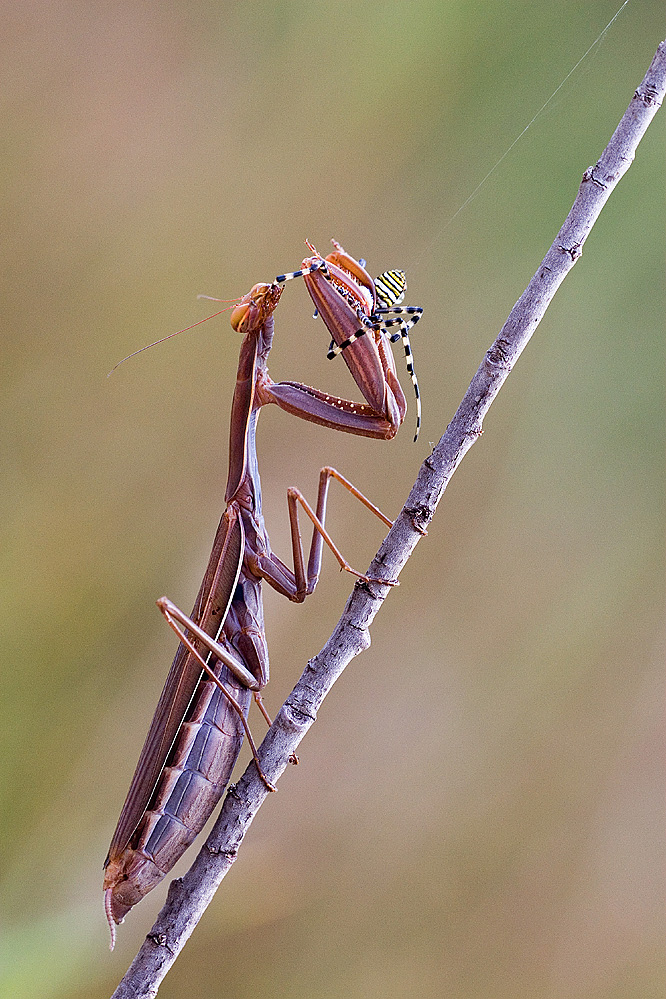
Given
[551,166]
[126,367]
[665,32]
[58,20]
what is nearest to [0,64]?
[58,20]

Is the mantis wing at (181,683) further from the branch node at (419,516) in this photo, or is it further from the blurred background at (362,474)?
the blurred background at (362,474)

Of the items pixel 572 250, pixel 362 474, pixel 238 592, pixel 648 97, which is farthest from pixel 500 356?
pixel 362 474

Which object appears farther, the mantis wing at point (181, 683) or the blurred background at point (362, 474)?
the blurred background at point (362, 474)

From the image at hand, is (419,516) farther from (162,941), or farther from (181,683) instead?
(162,941)

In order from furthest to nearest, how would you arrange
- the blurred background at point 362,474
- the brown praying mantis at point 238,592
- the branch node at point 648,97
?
the blurred background at point 362,474
the brown praying mantis at point 238,592
the branch node at point 648,97

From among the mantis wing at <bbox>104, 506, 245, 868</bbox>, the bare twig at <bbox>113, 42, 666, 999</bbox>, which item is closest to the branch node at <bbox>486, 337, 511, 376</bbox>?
the bare twig at <bbox>113, 42, 666, 999</bbox>

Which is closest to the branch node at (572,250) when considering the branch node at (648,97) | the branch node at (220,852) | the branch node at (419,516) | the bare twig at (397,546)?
the bare twig at (397,546)
